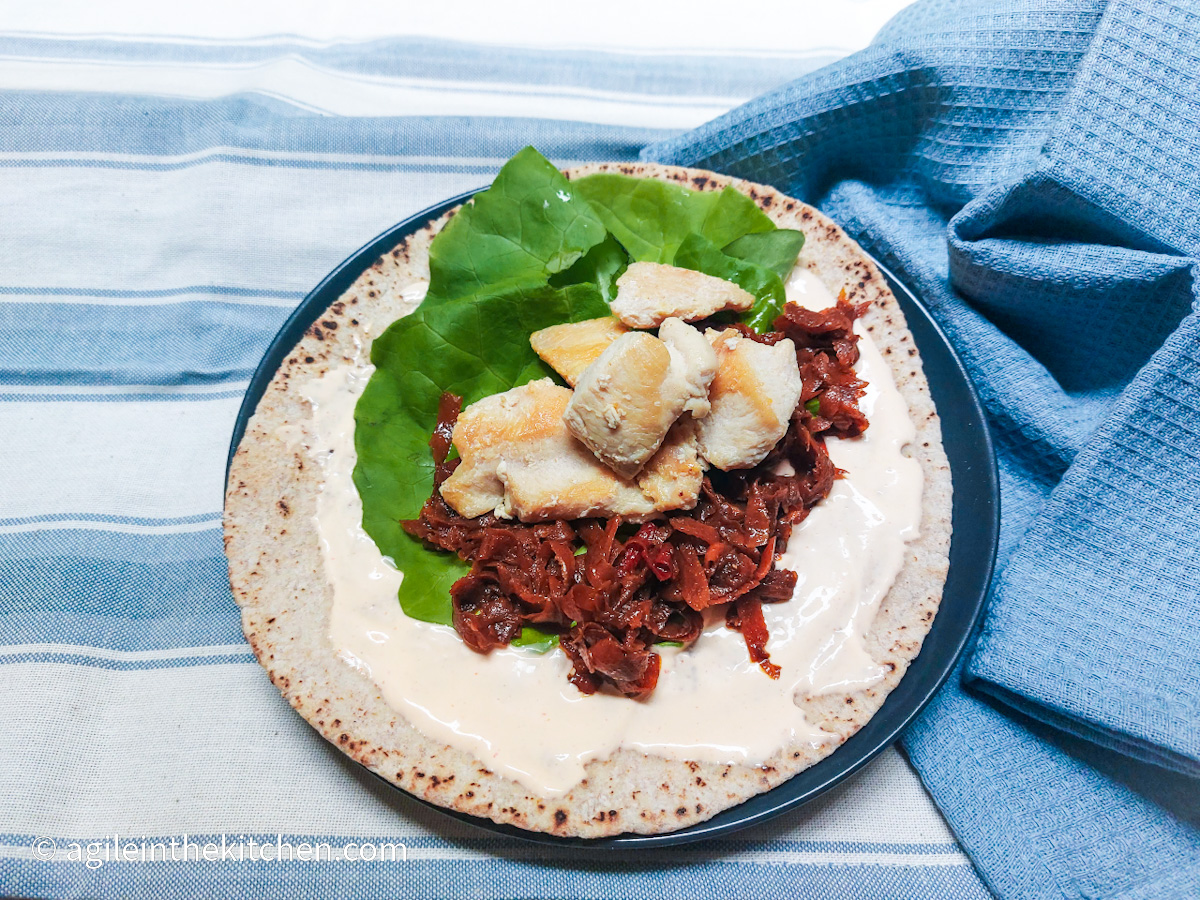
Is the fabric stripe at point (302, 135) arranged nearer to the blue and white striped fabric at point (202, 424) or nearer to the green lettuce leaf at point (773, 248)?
the blue and white striped fabric at point (202, 424)

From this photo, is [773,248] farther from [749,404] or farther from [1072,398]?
[1072,398]

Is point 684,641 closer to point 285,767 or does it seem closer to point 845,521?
point 845,521

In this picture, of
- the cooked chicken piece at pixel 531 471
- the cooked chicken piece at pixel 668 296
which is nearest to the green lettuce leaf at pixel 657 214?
the cooked chicken piece at pixel 668 296

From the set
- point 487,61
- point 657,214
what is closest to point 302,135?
point 487,61

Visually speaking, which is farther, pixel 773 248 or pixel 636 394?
pixel 773 248

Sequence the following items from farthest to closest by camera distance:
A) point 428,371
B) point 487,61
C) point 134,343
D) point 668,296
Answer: point 487,61
point 134,343
point 428,371
point 668,296

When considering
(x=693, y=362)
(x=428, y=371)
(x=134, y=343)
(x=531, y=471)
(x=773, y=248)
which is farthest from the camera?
(x=134, y=343)

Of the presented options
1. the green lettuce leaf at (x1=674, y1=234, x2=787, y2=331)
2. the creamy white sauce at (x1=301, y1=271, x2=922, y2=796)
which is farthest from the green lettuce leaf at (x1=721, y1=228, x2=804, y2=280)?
the creamy white sauce at (x1=301, y1=271, x2=922, y2=796)
